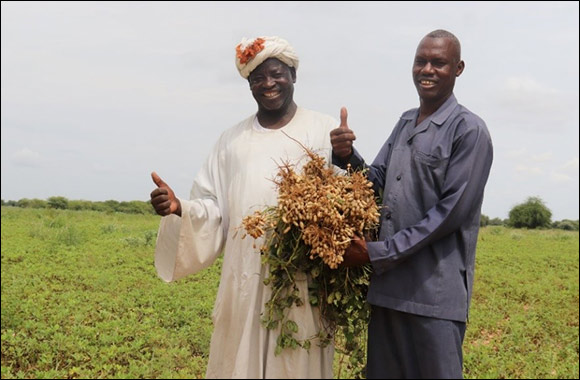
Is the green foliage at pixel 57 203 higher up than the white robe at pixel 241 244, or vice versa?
the green foliage at pixel 57 203

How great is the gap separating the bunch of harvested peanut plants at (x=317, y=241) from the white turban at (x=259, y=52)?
0.50 metres

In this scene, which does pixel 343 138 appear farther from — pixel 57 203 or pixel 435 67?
pixel 57 203

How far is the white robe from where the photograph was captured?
2.71m

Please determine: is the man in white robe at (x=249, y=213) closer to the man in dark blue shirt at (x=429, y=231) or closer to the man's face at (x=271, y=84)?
the man's face at (x=271, y=84)

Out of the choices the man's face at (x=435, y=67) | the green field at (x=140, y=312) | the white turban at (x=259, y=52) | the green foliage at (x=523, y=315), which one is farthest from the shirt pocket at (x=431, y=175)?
the green foliage at (x=523, y=315)

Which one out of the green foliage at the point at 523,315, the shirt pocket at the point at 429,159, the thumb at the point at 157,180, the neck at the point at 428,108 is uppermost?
the neck at the point at 428,108

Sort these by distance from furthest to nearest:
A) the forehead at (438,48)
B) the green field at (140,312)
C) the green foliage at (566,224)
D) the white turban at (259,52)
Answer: the green foliage at (566,224) → the green field at (140,312) → the white turban at (259,52) → the forehead at (438,48)

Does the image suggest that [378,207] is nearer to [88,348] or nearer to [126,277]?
[88,348]

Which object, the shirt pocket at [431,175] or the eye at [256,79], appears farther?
the eye at [256,79]

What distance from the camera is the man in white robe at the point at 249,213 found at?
2721mm

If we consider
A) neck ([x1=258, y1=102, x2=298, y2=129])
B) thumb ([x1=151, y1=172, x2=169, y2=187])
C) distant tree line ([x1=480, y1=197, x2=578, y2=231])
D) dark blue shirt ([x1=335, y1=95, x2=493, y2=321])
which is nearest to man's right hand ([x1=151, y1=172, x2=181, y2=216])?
thumb ([x1=151, y1=172, x2=169, y2=187])

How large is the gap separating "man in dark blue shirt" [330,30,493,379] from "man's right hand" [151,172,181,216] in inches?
31.4

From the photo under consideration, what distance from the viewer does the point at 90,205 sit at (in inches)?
640

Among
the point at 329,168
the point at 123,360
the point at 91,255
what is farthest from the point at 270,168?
the point at 91,255
